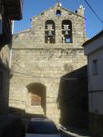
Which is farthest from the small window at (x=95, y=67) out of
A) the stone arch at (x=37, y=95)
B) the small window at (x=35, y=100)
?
the small window at (x=35, y=100)

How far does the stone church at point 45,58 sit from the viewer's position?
2142 cm

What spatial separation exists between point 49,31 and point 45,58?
214 cm

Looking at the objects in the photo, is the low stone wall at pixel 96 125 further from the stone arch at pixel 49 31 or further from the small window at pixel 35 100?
the stone arch at pixel 49 31

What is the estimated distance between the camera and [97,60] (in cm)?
1684

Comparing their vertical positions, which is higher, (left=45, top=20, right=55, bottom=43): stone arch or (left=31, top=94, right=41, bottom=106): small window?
(left=45, top=20, right=55, bottom=43): stone arch

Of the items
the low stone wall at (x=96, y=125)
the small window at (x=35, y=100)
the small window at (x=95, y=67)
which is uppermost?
the small window at (x=95, y=67)

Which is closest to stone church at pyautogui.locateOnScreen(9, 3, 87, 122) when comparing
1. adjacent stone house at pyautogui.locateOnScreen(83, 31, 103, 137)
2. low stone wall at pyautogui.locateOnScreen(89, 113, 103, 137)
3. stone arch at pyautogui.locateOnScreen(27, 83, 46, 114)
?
stone arch at pyautogui.locateOnScreen(27, 83, 46, 114)

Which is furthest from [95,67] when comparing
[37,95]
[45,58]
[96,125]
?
[37,95]

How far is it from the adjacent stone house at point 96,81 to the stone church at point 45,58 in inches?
163

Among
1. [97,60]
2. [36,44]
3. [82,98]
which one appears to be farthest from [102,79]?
[36,44]

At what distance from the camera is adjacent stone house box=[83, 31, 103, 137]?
52.6 feet

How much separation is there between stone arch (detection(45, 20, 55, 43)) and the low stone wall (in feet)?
25.4

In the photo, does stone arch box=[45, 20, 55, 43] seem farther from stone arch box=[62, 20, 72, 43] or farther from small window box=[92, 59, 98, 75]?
small window box=[92, 59, 98, 75]

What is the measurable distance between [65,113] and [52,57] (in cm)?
430
